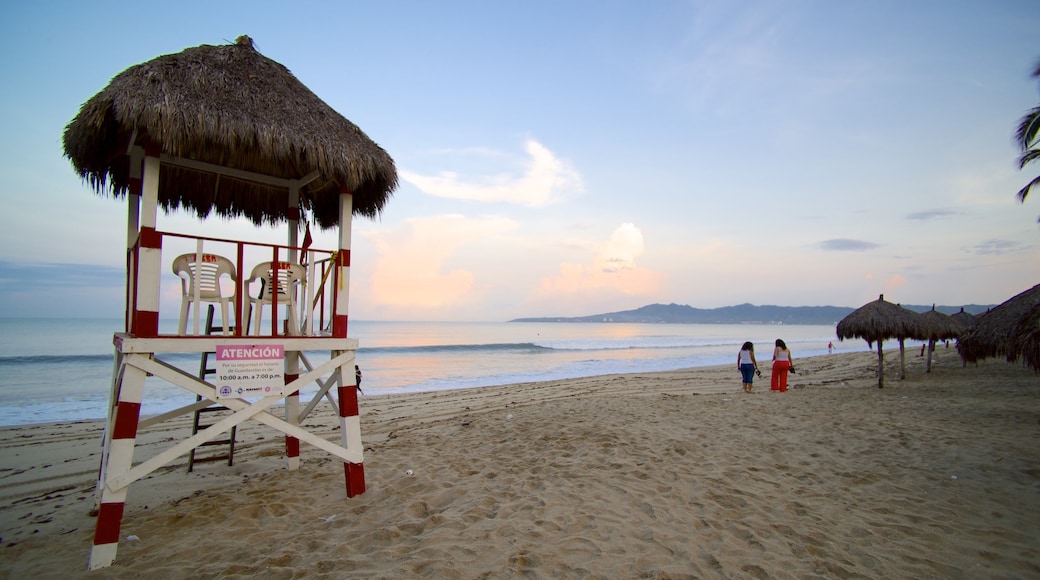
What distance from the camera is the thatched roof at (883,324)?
1408 cm

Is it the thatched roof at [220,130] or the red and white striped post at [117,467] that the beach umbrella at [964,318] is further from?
the red and white striped post at [117,467]

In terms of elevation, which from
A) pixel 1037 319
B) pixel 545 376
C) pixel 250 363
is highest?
pixel 1037 319

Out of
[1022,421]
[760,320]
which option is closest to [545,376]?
[1022,421]

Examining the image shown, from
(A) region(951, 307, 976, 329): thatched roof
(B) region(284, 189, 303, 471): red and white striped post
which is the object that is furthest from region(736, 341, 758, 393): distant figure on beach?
(A) region(951, 307, 976, 329): thatched roof

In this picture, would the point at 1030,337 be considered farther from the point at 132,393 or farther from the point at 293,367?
the point at 132,393

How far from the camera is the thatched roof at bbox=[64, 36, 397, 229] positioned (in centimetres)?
409

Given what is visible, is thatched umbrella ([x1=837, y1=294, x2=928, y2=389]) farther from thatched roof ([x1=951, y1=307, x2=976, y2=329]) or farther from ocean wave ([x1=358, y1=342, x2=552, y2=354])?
ocean wave ([x1=358, y1=342, x2=552, y2=354])

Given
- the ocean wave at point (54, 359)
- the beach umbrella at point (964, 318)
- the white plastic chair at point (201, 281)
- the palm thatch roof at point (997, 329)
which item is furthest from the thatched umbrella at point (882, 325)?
the ocean wave at point (54, 359)

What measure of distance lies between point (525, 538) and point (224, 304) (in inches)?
138

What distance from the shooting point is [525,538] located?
3826mm

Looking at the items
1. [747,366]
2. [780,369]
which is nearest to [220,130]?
[747,366]

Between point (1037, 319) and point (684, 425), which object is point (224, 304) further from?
point (1037, 319)

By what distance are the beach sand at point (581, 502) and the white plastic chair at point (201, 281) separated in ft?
6.50

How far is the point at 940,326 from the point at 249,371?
2018 centimetres
